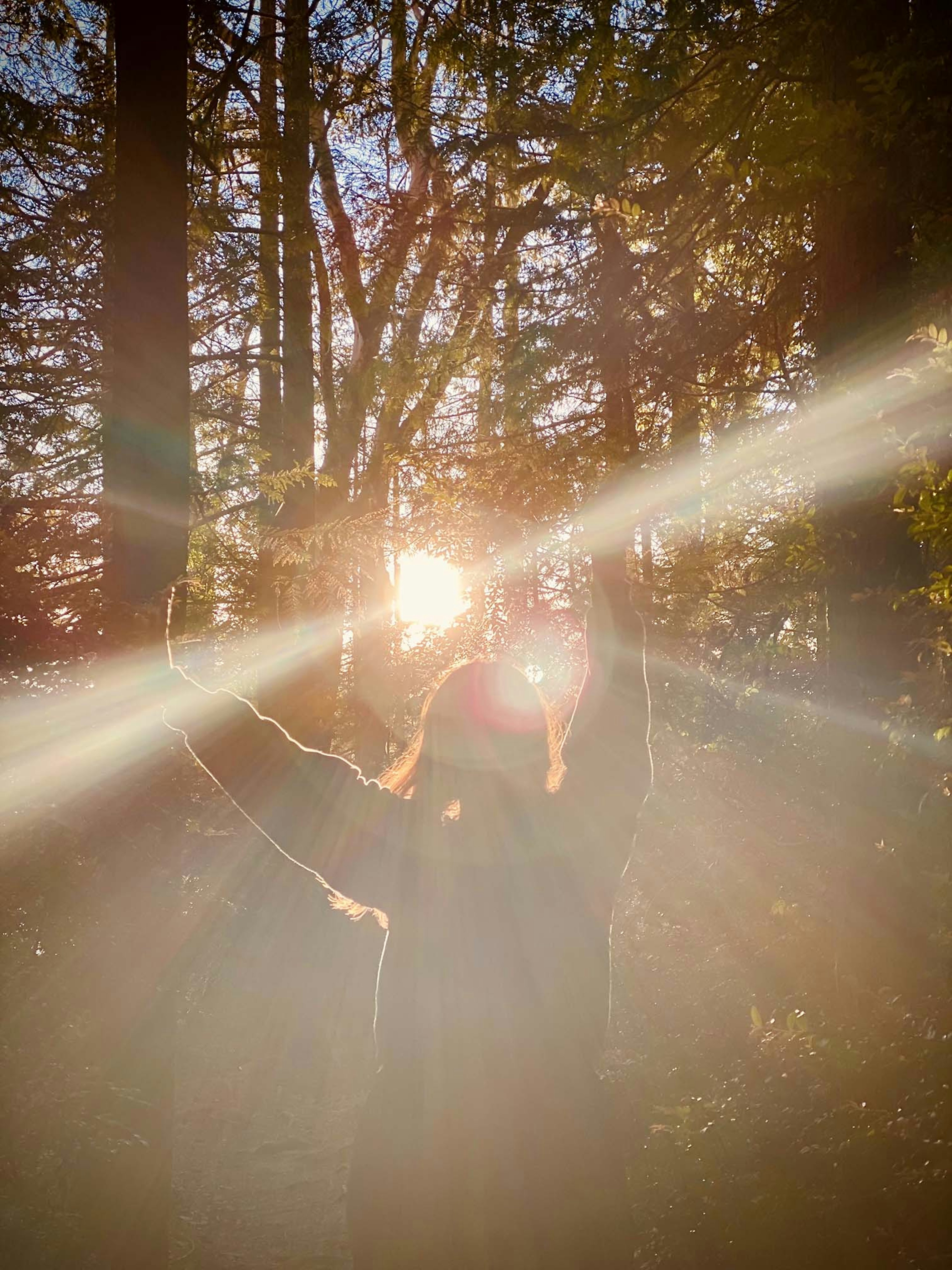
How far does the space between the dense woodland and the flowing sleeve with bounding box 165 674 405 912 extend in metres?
0.59

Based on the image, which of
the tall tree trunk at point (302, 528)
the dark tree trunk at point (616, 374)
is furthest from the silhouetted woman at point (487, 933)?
the tall tree trunk at point (302, 528)

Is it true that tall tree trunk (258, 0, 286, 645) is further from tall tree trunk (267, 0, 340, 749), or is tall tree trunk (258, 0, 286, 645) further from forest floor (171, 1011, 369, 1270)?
forest floor (171, 1011, 369, 1270)

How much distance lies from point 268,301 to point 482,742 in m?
9.42

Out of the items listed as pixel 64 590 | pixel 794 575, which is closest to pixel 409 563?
pixel 794 575

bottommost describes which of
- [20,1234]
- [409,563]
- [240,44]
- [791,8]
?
[20,1234]

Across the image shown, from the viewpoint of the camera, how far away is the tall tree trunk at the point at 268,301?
25.6 ft

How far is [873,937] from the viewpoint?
6.28m

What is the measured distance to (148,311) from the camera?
16.8 ft

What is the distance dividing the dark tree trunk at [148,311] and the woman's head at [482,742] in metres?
2.97

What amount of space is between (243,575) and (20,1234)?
350 inches

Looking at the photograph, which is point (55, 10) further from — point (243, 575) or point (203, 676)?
point (243, 575)

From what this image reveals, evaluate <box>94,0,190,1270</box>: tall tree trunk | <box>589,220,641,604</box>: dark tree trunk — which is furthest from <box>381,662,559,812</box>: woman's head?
<box>589,220,641,604</box>: dark tree trunk

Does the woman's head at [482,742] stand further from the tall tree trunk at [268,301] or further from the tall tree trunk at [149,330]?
the tall tree trunk at [268,301]

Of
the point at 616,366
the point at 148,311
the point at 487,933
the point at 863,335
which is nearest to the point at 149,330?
the point at 148,311
